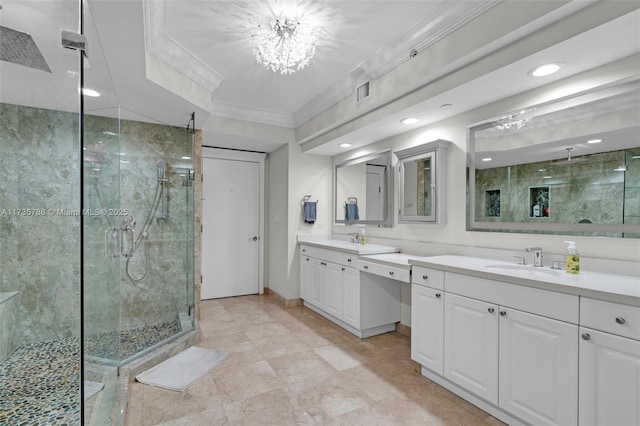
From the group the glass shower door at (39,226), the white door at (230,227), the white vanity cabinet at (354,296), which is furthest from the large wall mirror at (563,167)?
the white door at (230,227)

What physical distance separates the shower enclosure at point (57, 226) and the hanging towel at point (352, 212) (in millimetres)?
2407

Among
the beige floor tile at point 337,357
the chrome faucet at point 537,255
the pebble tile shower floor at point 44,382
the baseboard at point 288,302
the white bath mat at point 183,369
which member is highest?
the chrome faucet at point 537,255

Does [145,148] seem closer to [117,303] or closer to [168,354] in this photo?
[117,303]

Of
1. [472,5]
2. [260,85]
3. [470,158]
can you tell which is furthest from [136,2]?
[470,158]

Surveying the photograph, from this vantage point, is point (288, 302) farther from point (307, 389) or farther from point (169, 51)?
point (169, 51)

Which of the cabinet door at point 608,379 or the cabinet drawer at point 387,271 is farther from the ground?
the cabinet drawer at point 387,271

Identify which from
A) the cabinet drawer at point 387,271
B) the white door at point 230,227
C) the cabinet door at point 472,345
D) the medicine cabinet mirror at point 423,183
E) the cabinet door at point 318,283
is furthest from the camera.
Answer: the white door at point 230,227

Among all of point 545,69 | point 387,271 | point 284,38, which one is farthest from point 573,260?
point 284,38

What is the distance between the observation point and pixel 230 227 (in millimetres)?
4504

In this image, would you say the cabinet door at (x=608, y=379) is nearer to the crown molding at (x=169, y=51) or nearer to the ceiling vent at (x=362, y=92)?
the ceiling vent at (x=362, y=92)

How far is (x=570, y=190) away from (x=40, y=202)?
3.47 m

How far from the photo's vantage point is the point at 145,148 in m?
3.23

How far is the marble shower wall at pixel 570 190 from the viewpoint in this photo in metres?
1.67

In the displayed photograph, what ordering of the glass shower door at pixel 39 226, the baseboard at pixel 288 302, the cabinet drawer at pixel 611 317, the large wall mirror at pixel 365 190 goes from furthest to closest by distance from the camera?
the baseboard at pixel 288 302 < the large wall mirror at pixel 365 190 < the glass shower door at pixel 39 226 < the cabinet drawer at pixel 611 317
